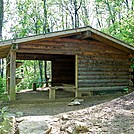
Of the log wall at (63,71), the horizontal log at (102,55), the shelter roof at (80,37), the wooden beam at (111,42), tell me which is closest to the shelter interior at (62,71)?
the log wall at (63,71)

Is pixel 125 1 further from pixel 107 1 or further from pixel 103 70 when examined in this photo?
pixel 103 70

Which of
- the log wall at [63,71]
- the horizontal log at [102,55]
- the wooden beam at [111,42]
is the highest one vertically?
the wooden beam at [111,42]

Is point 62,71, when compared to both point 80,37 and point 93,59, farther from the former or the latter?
point 80,37

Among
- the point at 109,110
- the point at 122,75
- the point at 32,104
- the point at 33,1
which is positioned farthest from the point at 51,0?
the point at 109,110

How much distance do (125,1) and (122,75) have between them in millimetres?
16370

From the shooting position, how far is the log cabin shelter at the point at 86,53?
884 centimetres

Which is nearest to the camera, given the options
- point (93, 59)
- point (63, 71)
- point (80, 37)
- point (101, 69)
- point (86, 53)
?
point (80, 37)

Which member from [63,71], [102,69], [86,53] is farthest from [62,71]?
[86,53]

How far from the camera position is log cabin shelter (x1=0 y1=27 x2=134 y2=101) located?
29.0 feet

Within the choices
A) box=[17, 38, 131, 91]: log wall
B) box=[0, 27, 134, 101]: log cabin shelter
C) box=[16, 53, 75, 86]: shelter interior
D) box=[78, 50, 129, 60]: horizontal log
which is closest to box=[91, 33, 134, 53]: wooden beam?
box=[0, 27, 134, 101]: log cabin shelter

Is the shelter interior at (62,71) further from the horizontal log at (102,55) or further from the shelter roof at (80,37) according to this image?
the shelter roof at (80,37)

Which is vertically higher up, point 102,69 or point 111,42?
point 111,42

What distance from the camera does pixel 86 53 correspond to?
397 inches

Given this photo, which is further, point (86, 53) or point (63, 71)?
point (63, 71)
